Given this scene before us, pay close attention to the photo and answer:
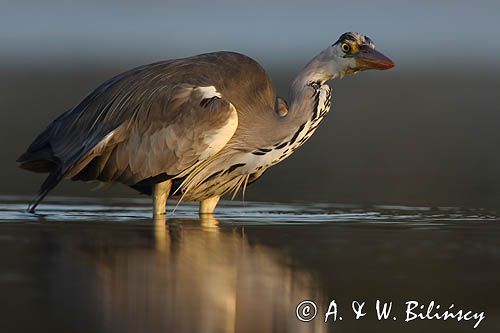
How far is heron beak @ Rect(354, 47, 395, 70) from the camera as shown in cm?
1315

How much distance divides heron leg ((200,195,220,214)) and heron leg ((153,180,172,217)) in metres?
0.44

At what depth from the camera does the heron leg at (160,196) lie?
13.0 m

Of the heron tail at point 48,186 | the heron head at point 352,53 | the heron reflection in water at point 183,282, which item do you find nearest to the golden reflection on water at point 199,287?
the heron reflection in water at point 183,282

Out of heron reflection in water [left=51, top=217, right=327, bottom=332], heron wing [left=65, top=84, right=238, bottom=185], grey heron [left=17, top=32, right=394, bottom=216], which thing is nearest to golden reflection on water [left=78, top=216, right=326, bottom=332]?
heron reflection in water [left=51, top=217, right=327, bottom=332]

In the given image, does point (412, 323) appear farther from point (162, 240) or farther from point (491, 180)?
point (491, 180)

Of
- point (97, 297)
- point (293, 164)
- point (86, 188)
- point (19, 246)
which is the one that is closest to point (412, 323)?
point (97, 297)

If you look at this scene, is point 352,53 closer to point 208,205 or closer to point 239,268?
point 208,205

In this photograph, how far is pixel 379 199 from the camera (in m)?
14.9

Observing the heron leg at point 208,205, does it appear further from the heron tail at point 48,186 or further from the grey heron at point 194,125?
the heron tail at point 48,186

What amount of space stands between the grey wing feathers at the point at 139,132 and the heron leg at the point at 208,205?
2.28 feet

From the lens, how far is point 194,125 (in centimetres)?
1256

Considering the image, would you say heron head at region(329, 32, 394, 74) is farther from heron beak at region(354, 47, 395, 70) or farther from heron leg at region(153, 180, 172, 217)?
heron leg at region(153, 180, 172, 217)

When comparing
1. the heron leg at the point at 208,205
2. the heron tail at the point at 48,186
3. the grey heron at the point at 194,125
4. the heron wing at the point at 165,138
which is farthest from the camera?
the heron leg at the point at 208,205

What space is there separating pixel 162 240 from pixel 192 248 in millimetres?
452
